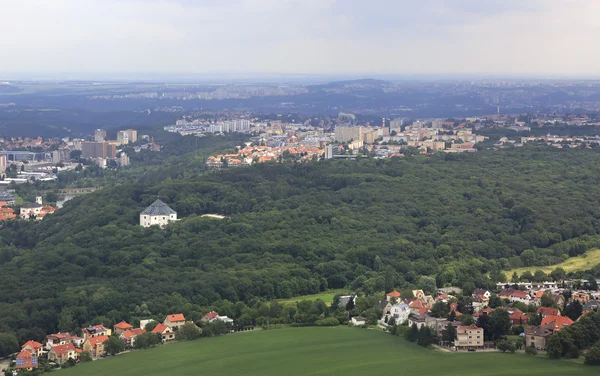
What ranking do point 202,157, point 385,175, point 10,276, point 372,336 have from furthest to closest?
point 202,157 < point 385,175 < point 10,276 < point 372,336

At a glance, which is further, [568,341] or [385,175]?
[385,175]

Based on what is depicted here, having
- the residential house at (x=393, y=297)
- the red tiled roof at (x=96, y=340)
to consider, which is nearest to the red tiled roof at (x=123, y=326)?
the red tiled roof at (x=96, y=340)

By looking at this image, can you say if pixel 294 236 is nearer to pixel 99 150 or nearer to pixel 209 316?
pixel 209 316

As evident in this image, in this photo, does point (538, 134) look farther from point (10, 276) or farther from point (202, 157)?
point (10, 276)

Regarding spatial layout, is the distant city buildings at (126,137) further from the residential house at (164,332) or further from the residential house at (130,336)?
the residential house at (130,336)

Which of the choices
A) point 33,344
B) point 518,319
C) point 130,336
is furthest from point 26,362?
point 518,319

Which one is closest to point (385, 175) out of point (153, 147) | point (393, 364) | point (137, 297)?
point (137, 297)

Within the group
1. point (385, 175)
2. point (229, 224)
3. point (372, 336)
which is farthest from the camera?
point (385, 175)
